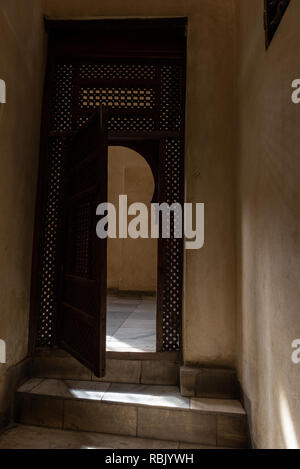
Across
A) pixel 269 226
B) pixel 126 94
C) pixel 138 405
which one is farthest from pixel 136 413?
pixel 126 94

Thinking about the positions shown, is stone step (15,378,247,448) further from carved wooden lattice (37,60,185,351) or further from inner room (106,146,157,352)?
inner room (106,146,157,352)

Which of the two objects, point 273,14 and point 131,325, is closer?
point 273,14

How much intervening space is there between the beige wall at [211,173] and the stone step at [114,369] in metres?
Answer: 0.32

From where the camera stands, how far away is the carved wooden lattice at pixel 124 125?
11.5ft

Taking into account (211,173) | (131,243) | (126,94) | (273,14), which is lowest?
(131,243)

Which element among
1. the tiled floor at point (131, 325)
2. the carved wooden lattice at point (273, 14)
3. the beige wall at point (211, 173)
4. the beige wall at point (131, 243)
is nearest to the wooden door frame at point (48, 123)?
the beige wall at point (211, 173)

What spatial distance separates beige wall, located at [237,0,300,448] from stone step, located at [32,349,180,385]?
0.77 metres

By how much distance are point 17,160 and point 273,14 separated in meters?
2.42

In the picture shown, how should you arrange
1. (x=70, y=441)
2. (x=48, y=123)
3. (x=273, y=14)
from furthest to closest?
(x=48, y=123) < (x=70, y=441) < (x=273, y=14)

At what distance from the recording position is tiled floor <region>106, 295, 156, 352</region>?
12.3ft

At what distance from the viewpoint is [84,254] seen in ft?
11.1

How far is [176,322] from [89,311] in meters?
0.98

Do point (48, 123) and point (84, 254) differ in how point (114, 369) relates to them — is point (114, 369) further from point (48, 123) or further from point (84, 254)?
point (48, 123)

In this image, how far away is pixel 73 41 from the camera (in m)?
3.79
